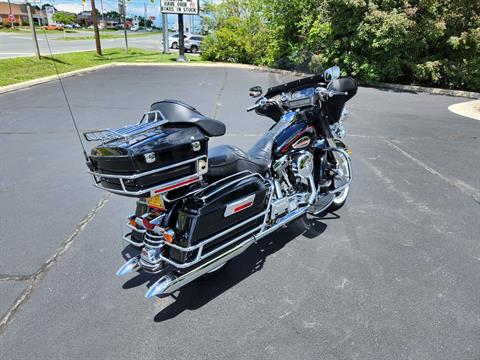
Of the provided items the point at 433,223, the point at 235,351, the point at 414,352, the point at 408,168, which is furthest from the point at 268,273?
the point at 408,168

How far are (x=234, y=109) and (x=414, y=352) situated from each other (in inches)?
281

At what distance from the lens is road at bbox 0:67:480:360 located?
91.9 inches

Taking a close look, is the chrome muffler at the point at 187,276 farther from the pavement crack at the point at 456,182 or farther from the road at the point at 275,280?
the pavement crack at the point at 456,182

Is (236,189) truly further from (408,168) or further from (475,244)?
(408,168)

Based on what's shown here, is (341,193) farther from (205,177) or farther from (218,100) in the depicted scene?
Answer: (218,100)

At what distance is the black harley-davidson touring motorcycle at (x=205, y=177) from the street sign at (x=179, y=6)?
1741 cm

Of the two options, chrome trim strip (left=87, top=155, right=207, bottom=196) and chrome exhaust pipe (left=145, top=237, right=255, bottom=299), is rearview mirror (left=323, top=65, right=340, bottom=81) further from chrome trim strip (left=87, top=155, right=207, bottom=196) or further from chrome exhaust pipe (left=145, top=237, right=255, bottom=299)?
chrome exhaust pipe (left=145, top=237, right=255, bottom=299)

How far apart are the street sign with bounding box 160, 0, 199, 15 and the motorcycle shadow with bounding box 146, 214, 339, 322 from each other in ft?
59.0

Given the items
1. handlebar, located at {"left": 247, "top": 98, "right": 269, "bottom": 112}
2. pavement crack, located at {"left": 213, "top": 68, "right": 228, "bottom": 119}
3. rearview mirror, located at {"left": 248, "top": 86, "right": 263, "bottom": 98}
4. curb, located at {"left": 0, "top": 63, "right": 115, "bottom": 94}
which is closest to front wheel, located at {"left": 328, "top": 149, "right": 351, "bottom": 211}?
handlebar, located at {"left": 247, "top": 98, "right": 269, "bottom": 112}

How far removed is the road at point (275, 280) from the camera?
7.66 ft

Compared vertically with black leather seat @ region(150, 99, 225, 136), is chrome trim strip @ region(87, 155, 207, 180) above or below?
below

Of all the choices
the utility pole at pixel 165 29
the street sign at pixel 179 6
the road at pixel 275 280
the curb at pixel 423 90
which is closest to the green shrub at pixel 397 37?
the curb at pixel 423 90

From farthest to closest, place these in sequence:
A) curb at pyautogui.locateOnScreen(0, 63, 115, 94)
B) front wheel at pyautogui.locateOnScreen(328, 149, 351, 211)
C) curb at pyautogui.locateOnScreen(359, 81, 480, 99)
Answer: curb at pyautogui.locateOnScreen(359, 81, 480, 99), curb at pyautogui.locateOnScreen(0, 63, 115, 94), front wheel at pyautogui.locateOnScreen(328, 149, 351, 211)

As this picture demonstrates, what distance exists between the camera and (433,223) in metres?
3.84
